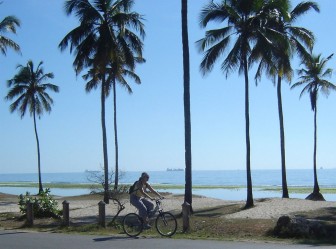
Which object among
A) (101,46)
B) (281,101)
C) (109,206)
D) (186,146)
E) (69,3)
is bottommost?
(109,206)

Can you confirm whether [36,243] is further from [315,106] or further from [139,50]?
[315,106]

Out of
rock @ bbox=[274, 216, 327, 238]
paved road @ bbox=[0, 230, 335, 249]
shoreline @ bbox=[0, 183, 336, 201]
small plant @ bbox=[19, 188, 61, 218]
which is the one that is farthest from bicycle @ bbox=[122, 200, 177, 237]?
shoreline @ bbox=[0, 183, 336, 201]

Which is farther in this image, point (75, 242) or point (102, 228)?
point (102, 228)

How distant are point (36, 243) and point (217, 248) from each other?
4.64m

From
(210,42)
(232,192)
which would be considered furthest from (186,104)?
(232,192)

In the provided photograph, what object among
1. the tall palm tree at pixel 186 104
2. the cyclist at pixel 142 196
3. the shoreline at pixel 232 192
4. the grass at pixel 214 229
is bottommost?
the shoreline at pixel 232 192

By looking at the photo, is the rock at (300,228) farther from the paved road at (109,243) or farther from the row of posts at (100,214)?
the row of posts at (100,214)

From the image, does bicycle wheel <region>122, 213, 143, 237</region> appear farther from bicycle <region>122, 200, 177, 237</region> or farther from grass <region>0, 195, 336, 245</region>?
grass <region>0, 195, 336, 245</region>

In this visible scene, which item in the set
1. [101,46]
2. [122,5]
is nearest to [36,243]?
[101,46]

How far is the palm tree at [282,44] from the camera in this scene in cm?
2334

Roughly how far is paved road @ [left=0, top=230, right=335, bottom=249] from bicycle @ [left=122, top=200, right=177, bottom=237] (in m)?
0.39

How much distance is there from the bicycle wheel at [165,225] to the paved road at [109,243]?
750 mm

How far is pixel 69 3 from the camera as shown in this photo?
26891mm

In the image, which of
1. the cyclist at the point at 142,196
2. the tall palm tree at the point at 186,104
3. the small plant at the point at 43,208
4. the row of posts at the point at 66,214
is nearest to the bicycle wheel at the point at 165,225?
the cyclist at the point at 142,196
